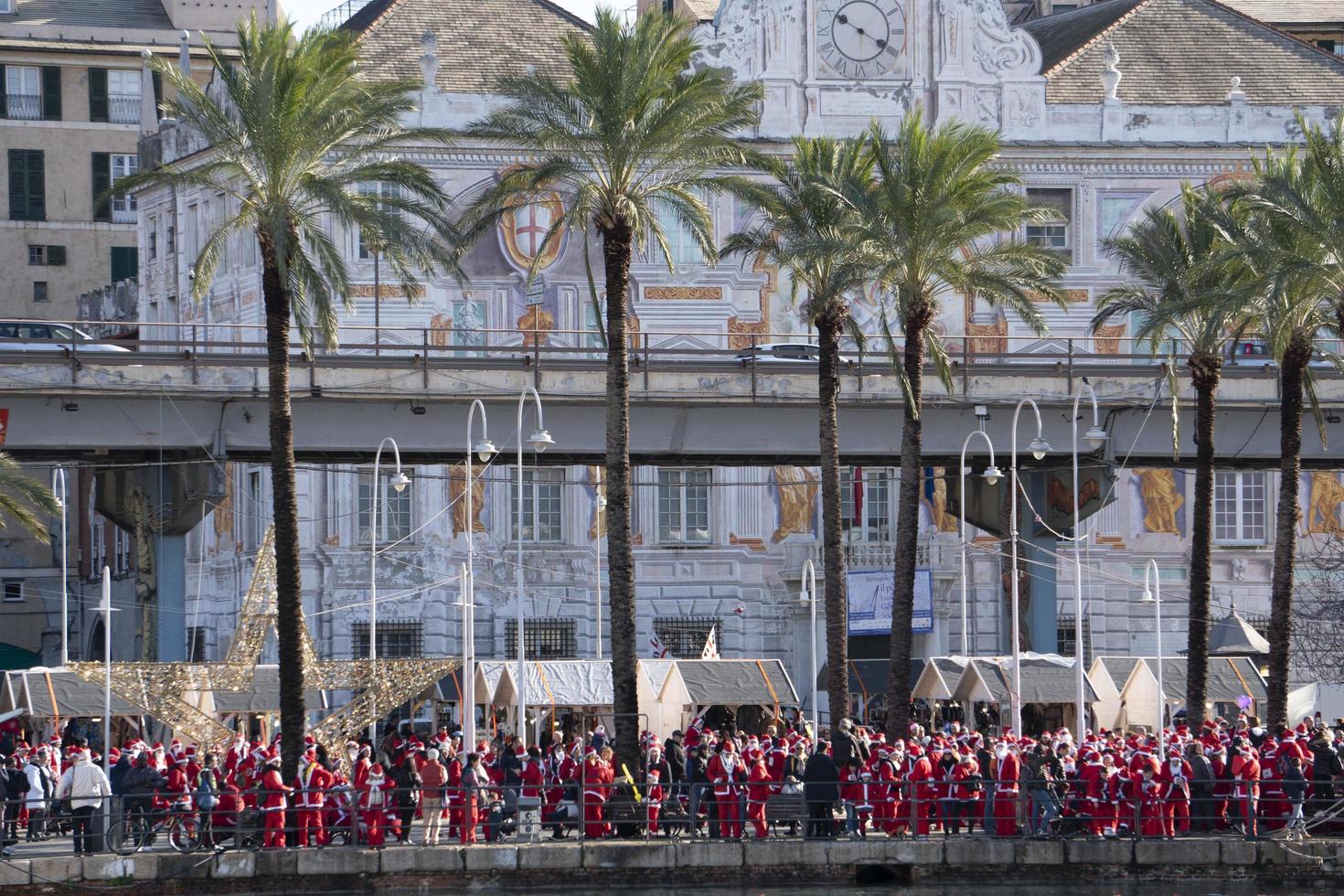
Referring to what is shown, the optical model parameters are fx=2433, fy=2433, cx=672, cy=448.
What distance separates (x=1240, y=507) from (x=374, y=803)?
148ft

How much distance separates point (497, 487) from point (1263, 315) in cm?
3176

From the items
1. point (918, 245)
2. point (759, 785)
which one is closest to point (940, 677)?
point (918, 245)

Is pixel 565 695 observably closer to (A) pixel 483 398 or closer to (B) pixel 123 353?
(A) pixel 483 398

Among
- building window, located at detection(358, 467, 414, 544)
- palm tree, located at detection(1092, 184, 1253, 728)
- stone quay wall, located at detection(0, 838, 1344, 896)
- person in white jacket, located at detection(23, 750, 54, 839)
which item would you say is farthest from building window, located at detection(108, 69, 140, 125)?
stone quay wall, located at detection(0, 838, 1344, 896)

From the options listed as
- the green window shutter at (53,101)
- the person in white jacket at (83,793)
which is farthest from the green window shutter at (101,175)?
the person in white jacket at (83,793)

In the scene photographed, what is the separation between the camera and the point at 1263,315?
46625 millimetres

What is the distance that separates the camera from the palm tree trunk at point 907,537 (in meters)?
45.1

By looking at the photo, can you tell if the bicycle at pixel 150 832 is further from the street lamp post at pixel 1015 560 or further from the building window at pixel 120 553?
the building window at pixel 120 553

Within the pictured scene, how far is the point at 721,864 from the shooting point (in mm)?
36969

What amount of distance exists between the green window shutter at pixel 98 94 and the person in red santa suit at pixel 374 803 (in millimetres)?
57435

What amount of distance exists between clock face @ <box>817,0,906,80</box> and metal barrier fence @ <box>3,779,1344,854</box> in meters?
38.7

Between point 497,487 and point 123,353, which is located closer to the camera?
point 123,353

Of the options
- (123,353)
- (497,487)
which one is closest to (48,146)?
(497,487)

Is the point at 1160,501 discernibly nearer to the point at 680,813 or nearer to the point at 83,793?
the point at 680,813
